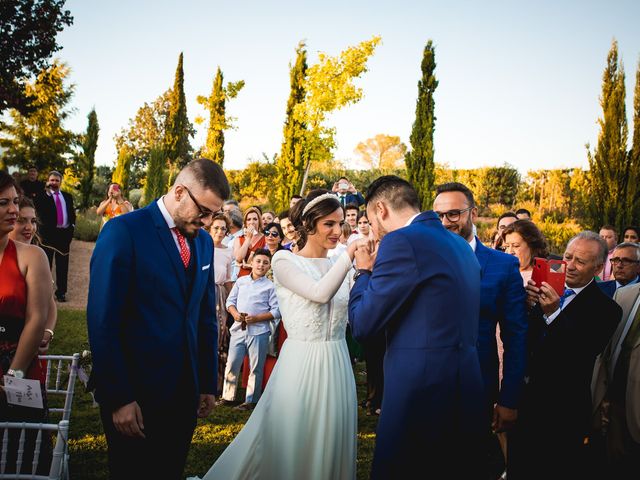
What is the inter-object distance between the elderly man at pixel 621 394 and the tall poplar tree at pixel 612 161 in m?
12.6

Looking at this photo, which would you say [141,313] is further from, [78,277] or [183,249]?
[78,277]

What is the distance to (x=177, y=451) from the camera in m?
2.68

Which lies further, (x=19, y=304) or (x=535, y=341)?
(x=535, y=341)

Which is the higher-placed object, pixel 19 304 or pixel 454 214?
pixel 454 214

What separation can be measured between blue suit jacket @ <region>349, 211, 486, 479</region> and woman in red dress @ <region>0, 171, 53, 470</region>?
192cm

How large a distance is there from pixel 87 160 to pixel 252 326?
73.6 feet

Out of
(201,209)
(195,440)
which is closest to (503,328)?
(201,209)

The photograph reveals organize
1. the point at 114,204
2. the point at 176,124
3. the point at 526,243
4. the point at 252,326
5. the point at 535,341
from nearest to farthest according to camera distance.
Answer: the point at 535,341
the point at 526,243
the point at 252,326
the point at 114,204
the point at 176,124

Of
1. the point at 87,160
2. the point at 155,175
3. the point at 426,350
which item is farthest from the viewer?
the point at 155,175

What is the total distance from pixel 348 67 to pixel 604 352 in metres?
18.8

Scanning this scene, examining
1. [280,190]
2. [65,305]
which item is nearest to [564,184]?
[280,190]

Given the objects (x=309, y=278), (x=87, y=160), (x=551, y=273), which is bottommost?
(x=309, y=278)

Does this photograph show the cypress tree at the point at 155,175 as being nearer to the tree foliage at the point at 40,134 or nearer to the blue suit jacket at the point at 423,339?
the tree foliage at the point at 40,134

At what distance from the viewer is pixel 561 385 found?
329cm
